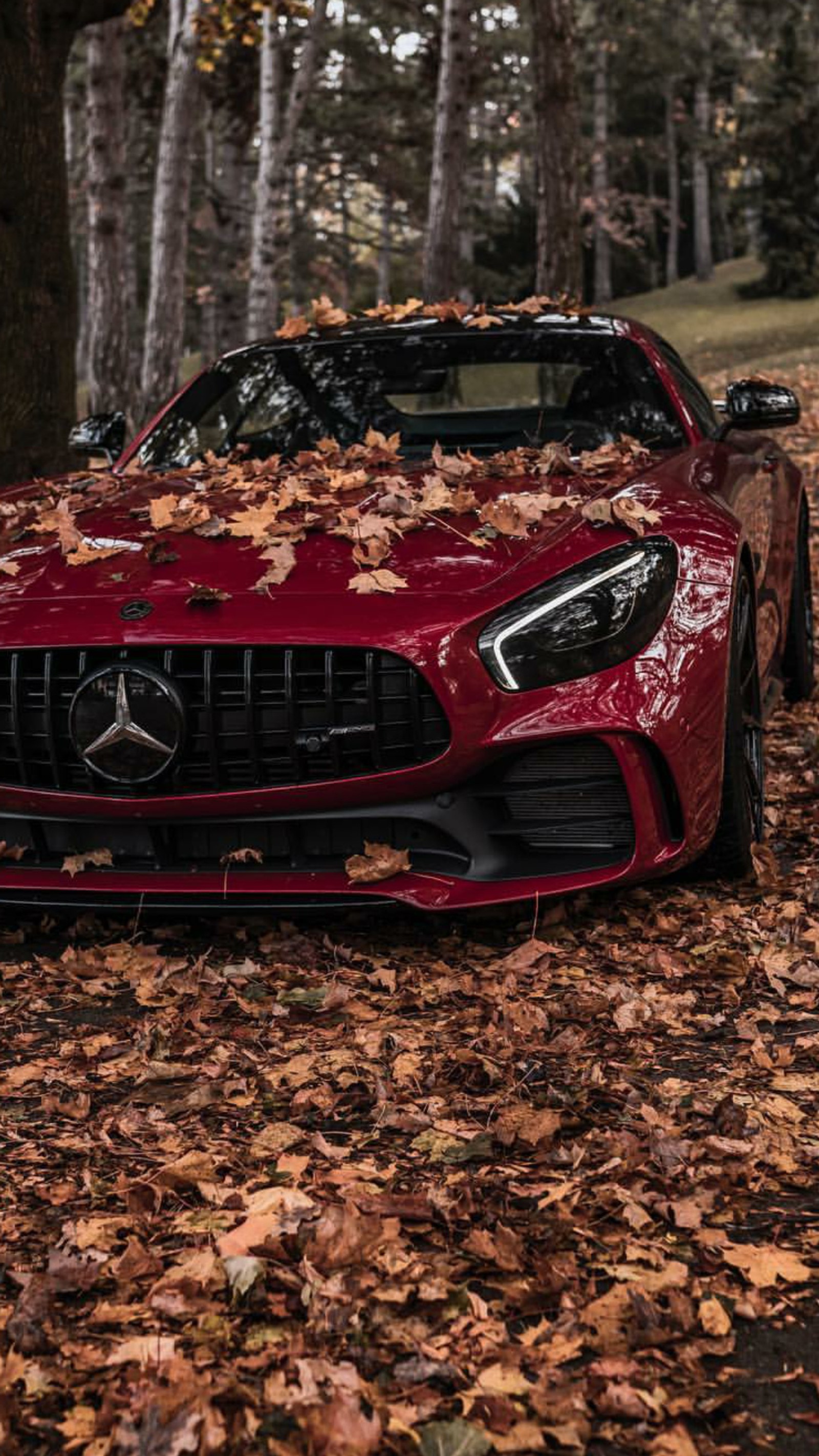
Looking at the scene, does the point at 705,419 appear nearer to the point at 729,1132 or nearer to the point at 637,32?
the point at 729,1132

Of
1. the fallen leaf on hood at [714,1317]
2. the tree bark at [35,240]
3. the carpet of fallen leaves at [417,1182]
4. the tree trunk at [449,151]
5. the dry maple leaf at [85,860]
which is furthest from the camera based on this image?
the tree trunk at [449,151]

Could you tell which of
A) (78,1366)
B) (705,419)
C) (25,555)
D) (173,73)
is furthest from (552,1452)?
(173,73)

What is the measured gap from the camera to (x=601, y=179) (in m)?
37.6

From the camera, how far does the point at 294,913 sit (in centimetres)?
359

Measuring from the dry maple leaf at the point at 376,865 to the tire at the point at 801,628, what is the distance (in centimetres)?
292

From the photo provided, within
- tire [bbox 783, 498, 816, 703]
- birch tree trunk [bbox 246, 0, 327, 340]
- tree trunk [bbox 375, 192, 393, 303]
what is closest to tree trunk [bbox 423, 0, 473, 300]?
birch tree trunk [bbox 246, 0, 327, 340]

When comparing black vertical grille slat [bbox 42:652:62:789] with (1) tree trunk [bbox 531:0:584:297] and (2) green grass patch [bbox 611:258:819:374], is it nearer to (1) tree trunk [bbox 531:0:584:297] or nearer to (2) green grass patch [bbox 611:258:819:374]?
(1) tree trunk [bbox 531:0:584:297]

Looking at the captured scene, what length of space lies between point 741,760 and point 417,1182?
1633 millimetres

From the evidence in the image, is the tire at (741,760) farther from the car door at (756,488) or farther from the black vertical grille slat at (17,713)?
the black vertical grille slat at (17,713)

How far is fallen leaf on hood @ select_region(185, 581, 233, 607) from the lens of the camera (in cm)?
354

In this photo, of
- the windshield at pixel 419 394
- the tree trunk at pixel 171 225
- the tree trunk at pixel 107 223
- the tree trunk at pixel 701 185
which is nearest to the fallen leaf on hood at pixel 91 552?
the windshield at pixel 419 394

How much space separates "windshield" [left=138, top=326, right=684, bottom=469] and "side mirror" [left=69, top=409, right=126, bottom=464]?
22cm

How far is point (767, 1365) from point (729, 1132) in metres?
0.69

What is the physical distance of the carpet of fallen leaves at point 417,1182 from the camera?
2018 millimetres
